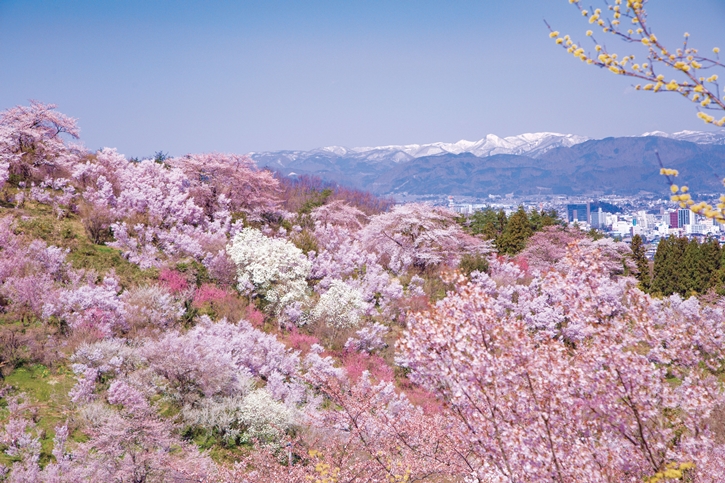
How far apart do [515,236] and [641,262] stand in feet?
23.2

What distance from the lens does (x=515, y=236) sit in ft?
90.8

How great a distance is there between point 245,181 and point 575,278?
1816 cm

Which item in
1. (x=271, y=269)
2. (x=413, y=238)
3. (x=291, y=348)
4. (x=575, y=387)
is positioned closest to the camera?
(x=575, y=387)

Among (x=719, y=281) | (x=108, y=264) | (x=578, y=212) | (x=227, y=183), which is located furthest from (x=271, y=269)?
(x=578, y=212)

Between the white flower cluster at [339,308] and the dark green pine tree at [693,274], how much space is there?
17430 millimetres

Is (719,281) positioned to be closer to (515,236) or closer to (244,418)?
(515,236)

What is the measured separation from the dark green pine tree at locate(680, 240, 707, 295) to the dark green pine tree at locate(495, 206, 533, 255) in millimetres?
7340

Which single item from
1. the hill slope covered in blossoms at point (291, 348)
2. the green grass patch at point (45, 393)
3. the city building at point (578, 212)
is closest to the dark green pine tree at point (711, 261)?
the hill slope covered in blossoms at point (291, 348)

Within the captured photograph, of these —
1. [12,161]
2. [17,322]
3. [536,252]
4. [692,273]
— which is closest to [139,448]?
[17,322]

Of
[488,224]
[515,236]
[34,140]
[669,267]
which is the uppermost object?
[34,140]

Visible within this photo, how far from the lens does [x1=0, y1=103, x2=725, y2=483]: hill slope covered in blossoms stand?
170 inches

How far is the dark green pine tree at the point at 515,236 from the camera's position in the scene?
27.2 m

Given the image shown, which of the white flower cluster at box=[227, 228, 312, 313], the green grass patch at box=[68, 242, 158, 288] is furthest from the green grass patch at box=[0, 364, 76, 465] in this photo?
the white flower cluster at box=[227, 228, 312, 313]

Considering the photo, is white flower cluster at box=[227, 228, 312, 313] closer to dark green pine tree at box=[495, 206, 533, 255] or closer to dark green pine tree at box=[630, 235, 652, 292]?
dark green pine tree at box=[495, 206, 533, 255]
